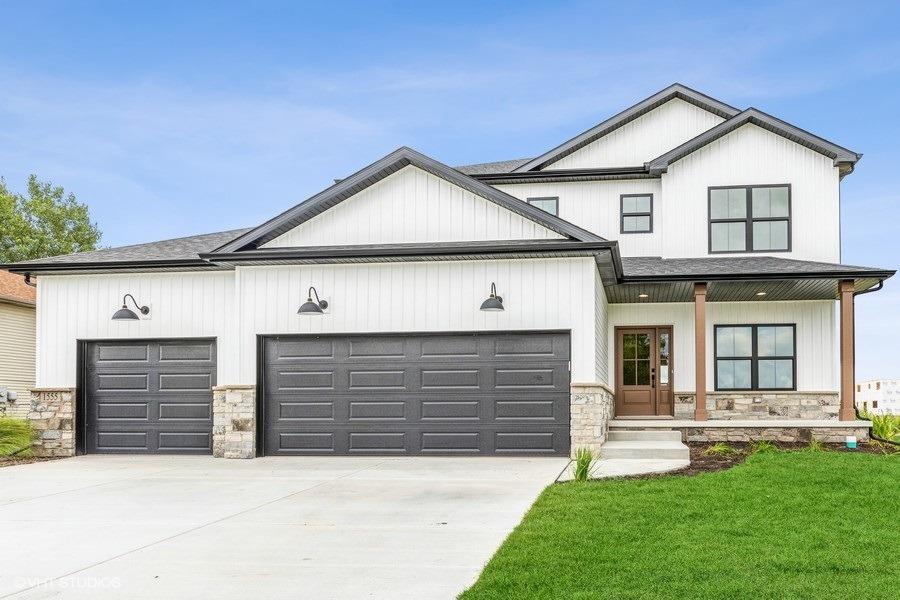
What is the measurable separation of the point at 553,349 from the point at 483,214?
264cm

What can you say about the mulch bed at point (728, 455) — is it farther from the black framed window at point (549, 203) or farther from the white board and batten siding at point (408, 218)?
the black framed window at point (549, 203)

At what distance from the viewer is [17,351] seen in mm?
24562

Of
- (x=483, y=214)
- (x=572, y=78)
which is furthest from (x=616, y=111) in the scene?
(x=483, y=214)

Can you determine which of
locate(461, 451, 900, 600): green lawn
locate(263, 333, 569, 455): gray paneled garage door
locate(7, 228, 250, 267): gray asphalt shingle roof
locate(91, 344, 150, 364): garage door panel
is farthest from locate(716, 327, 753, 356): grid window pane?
locate(91, 344, 150, 364): garage door panel

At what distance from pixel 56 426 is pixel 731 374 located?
13.8 m

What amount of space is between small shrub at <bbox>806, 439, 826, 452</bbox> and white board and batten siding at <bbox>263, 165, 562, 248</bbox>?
247 inches

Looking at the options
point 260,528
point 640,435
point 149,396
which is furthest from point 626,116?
point 260,528

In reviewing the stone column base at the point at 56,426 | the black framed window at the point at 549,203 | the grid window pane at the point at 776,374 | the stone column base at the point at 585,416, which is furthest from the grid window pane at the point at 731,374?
the stone column base at the point at 56,426

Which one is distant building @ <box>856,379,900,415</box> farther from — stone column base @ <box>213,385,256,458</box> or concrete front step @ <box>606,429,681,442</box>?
stone column base @ <box>213,385,256,458</box>

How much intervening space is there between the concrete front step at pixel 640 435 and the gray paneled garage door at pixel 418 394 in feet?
6.47

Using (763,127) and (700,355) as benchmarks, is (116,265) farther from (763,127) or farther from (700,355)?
(763,127)

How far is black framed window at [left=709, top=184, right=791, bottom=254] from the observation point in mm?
18531

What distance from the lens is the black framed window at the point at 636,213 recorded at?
770 inches

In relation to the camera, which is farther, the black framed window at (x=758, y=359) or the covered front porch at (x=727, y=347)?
the black framed window at (x=758, y=359)
